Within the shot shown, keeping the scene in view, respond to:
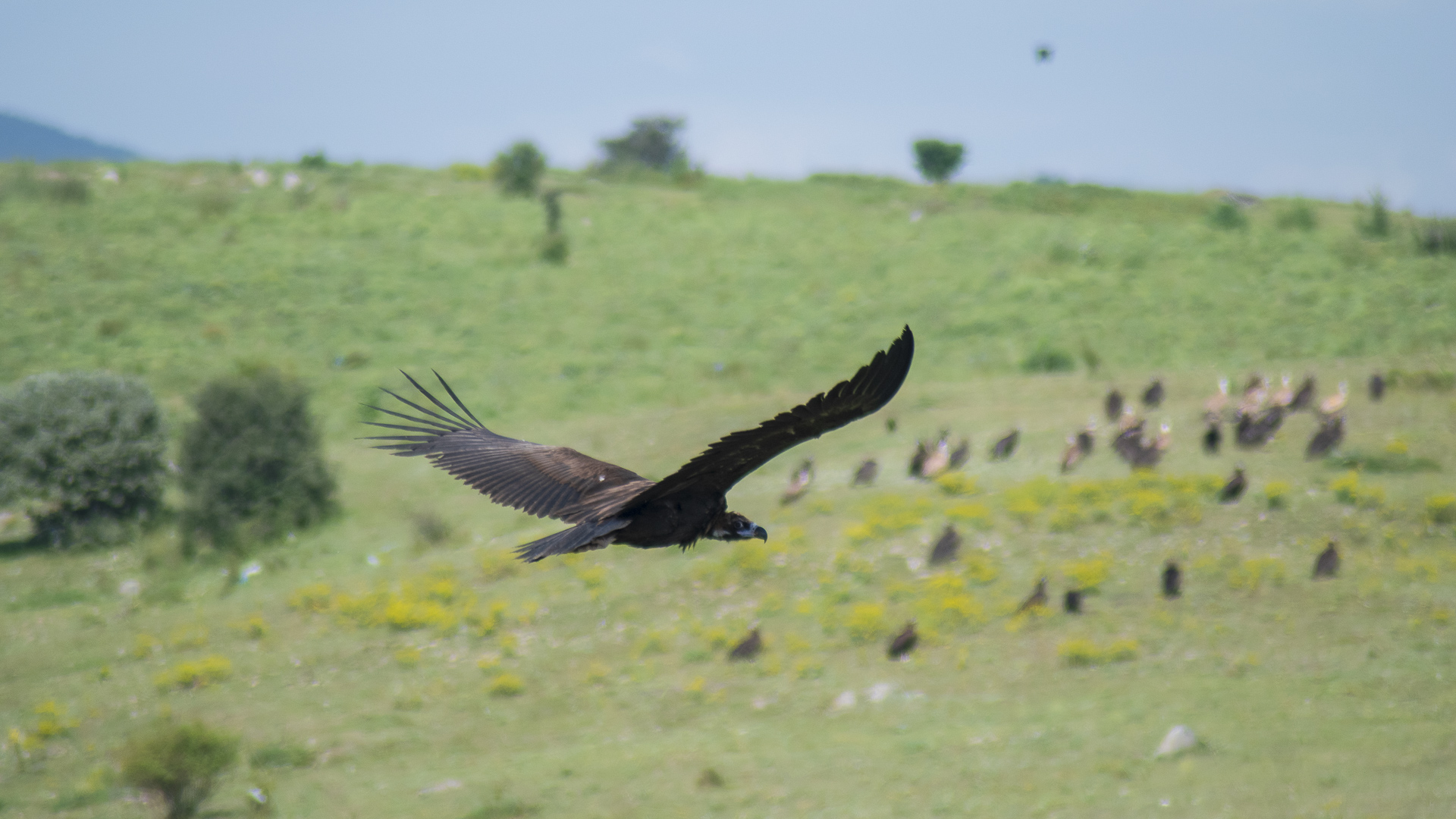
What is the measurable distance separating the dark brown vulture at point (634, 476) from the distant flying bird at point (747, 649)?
38.0 ft

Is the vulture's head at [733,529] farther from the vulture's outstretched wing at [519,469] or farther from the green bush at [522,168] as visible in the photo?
the green bush at [522,168]

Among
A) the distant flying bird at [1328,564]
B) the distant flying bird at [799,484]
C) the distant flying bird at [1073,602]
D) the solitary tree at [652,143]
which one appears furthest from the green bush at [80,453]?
the solitary tree at [652,143]

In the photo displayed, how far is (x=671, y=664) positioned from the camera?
65.4ft

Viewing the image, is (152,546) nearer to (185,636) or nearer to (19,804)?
(185,636)

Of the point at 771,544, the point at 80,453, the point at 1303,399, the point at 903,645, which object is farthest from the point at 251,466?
the point at 1303,399

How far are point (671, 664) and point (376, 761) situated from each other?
15.3ft

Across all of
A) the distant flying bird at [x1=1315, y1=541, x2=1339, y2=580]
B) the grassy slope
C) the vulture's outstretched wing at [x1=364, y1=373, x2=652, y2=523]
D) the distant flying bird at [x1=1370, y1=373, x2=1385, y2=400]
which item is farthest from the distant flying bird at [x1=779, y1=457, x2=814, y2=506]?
the vulture's outstretched wing at [x1=364, y1=373, x2=652, y2=523]

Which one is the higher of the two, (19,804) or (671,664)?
(671,664)

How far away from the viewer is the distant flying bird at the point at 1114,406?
29172 mm

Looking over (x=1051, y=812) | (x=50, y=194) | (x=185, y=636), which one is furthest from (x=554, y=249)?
(x=1051, y=812)

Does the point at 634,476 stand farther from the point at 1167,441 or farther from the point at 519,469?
the point at 1167,441

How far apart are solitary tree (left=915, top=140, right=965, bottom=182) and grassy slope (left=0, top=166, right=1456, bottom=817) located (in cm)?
Answer: 1425

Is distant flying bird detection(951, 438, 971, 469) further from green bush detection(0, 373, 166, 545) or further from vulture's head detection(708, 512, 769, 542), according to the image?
vulture's head detection(708, 512, 769, 542)

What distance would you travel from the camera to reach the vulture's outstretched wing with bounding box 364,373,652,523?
24.0ft
